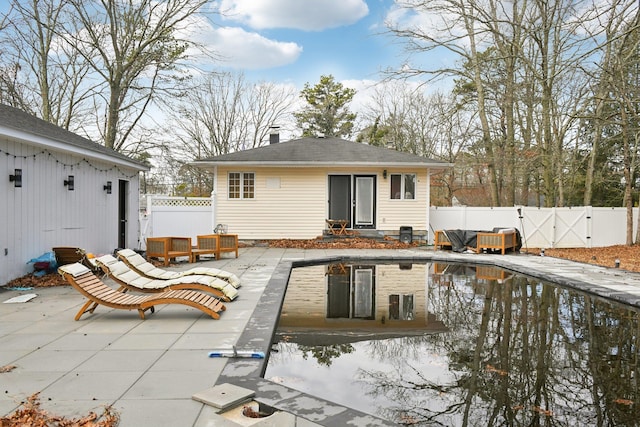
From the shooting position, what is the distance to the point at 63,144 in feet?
27.6

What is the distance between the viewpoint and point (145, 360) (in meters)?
3.89

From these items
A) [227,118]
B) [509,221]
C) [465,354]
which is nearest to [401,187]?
[509,221]

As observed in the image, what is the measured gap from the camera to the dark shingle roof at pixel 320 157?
1462 centimetres

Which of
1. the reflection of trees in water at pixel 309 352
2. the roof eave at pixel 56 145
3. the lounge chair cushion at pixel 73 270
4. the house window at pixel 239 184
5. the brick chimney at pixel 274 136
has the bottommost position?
the reflection of trees in water at pixel 309 352

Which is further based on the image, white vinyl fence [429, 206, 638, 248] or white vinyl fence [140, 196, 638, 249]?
white vinyl fence [429, 206, 638, 248]

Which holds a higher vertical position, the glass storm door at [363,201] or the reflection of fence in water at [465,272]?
the glass storm door at [363,201]

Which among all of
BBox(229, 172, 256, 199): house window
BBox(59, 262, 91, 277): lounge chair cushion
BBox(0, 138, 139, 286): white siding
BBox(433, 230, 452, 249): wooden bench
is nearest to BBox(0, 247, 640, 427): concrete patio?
BBox(59, 262, 91, 277): lounge chair cushion

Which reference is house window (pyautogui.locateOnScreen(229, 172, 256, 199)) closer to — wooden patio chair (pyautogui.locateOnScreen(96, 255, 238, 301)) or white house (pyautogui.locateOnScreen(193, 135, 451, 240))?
white house (pyautogui.locateOnScreen(193, 135, 451, 240))

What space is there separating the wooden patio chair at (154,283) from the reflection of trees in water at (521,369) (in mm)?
2425

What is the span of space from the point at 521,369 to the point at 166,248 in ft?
26.0

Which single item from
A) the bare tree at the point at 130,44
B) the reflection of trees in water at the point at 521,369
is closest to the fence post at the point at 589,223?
the reflection of trees in water at the point at 521,369

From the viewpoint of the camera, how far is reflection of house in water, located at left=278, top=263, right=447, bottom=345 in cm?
549

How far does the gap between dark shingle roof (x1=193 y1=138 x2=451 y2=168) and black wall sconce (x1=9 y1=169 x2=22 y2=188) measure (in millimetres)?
7029

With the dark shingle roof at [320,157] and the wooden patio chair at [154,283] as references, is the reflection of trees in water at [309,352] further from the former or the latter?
the dark shingle roof at [320,157]
